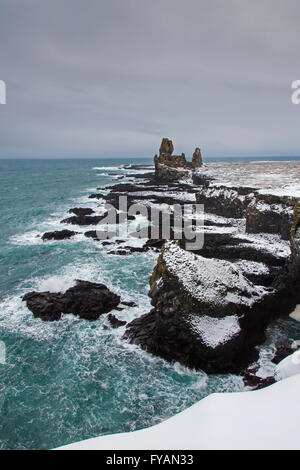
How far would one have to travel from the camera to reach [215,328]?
1270cm

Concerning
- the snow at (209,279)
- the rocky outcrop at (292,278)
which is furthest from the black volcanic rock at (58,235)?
the rocky outcrop at (292,278)

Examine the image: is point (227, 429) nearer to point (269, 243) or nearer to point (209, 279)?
point (209, 279)

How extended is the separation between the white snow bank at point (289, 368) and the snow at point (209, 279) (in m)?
4.55

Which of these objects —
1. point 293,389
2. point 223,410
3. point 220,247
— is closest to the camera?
point 223,410

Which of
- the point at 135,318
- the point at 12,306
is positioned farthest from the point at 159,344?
the point at 12,306

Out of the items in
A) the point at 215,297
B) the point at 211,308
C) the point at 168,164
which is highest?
the point at 168,164

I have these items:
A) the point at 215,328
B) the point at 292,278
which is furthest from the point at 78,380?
the point at 292,278

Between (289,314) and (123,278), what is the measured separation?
12.7m

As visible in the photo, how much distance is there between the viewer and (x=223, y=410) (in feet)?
20.3

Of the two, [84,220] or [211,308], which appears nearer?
[211,308]

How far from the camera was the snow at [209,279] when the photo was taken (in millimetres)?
13492

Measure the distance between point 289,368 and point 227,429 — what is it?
177 inches
